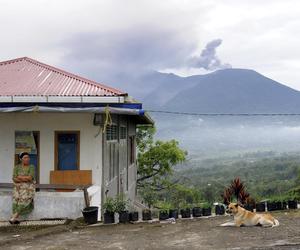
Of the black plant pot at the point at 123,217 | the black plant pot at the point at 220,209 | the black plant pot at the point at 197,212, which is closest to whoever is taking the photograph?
the black plant pot at the point at 123,217

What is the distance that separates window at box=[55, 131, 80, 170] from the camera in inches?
491

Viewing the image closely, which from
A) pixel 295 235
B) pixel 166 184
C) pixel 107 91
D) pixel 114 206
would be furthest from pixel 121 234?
pixel 166 184

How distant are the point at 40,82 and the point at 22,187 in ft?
11.4

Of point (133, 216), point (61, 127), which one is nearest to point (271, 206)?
point (133, 216)

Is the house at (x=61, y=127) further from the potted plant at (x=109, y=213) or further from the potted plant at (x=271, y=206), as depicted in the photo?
the potted plant at (x=271, y=206)

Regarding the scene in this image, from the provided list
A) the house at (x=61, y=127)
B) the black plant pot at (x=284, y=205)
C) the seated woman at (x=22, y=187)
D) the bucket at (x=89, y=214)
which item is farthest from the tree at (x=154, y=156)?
the seated woman at (x=22, y=187)

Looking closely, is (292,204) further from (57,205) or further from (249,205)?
(57,205)

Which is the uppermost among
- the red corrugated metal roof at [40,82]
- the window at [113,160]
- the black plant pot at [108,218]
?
the red corrugated metal roof at [40,82]

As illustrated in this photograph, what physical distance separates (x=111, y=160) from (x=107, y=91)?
2.83m

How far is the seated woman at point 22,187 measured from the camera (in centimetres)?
1052

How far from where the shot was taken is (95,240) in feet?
29.5

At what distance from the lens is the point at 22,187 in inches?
415

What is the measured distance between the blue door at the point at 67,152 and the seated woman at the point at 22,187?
1.93 meters

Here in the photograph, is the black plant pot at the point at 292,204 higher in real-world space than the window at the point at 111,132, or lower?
lower
